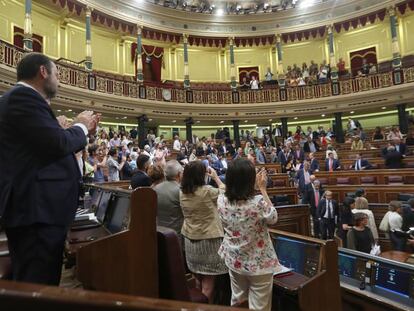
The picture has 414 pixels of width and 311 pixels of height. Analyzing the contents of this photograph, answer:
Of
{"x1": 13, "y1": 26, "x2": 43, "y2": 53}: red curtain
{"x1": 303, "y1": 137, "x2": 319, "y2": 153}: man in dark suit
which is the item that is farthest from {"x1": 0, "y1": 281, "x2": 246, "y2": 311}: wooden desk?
{"x1": 13, "y1": 26, "x2": 43, "y2": 53}: red curtain

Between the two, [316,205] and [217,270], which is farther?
[316,205]

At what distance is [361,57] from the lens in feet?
52.3

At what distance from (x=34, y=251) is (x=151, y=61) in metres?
15.3

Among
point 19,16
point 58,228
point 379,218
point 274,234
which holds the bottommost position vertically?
point 379,218

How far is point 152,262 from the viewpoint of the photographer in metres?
1.37

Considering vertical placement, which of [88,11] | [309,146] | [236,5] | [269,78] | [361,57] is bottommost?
[309,146]

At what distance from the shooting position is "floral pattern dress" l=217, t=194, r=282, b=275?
1668 millimetres

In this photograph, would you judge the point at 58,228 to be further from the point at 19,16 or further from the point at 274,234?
the point at 19,16

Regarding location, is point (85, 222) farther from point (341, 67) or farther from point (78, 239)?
point (341, 67)

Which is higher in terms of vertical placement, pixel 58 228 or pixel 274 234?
pixel 58 228

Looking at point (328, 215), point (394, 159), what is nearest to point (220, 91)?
point (394, 159)

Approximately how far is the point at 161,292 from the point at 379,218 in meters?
5.14

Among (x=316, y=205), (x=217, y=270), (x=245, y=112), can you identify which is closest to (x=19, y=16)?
(x=245, y=112)

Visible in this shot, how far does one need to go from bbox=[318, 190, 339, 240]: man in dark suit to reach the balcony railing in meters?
8.93
